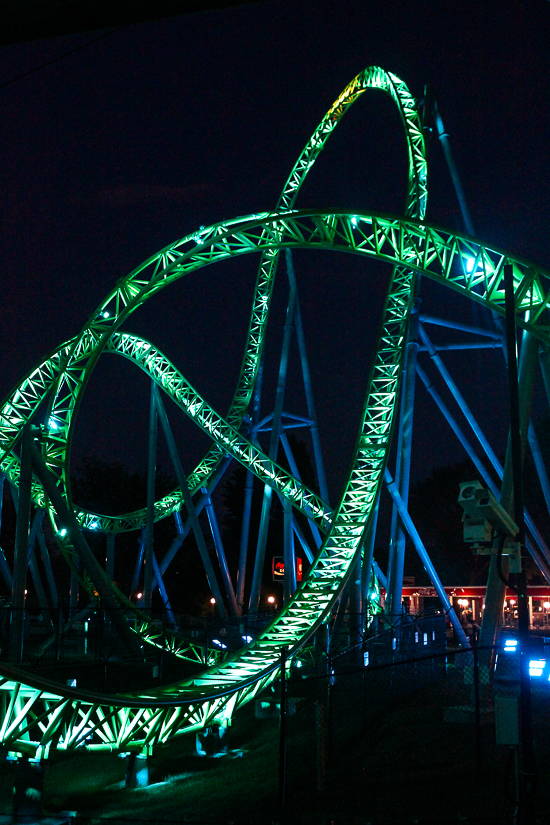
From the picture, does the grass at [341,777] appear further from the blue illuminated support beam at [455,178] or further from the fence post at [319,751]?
the blue illuminated support beam at [455,178]

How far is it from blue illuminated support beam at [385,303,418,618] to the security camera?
8.32 m

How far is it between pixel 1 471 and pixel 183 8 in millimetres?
20448

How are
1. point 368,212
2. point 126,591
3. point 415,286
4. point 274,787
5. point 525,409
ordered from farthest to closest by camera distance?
point 126,591 < point 415,286 < point 368,212 < point 525,409 < point 274,787

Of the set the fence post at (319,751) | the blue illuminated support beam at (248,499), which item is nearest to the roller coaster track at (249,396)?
the blue illuminated support beam at (248,499)

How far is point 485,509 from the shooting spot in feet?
25.8

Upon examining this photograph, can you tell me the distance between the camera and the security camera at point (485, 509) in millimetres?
7645

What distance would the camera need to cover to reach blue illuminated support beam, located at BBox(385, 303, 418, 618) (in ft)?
55.7

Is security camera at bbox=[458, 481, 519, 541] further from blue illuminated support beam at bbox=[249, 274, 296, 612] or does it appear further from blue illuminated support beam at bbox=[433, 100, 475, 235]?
blue illuminated support beam at bbox=[249, 274, 296, 612]

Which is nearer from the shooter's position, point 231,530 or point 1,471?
point 1,471

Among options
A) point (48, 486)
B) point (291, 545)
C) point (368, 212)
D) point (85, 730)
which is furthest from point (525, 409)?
point (291, 545)

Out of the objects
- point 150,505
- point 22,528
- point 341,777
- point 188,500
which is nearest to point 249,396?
point 188,500

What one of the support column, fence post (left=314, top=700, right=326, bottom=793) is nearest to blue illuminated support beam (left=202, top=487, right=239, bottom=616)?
the support column

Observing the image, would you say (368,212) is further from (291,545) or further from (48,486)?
(291,545)

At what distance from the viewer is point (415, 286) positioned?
1798cm
